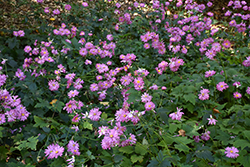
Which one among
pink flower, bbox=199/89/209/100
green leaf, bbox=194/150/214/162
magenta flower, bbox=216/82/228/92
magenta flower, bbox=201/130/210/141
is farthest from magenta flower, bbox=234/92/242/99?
green leaf, bbox=194/150/214/162

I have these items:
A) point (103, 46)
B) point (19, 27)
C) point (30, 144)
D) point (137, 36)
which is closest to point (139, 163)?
point (30, 144)

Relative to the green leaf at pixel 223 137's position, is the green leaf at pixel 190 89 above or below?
above

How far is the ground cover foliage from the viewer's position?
5.41ft

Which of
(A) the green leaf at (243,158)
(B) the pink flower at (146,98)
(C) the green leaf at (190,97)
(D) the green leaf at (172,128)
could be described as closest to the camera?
(A) the green leaf at (243,158)

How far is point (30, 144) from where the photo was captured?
165cm

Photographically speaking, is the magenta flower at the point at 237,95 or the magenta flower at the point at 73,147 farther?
the magenta flower at the point at 237,95

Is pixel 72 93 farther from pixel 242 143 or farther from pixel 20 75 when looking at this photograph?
pixel 242 143

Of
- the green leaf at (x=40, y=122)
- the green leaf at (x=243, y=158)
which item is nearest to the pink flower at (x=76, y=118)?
the green leaf at (x=40, y=122)

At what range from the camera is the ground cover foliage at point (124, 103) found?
165cm

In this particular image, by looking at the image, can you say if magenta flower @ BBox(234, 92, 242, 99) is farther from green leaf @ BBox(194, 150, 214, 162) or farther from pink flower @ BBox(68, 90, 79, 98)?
pink flower @ BBox(68, 90, 79, 98)

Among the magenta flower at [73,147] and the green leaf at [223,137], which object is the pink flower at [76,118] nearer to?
the magenta flower at [73,147]

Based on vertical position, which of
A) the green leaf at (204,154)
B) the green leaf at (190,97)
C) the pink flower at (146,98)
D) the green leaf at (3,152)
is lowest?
the green leaf at (3,152)

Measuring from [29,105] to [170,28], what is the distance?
7.47 feet

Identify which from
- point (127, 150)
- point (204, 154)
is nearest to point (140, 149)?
point (127, 150)
